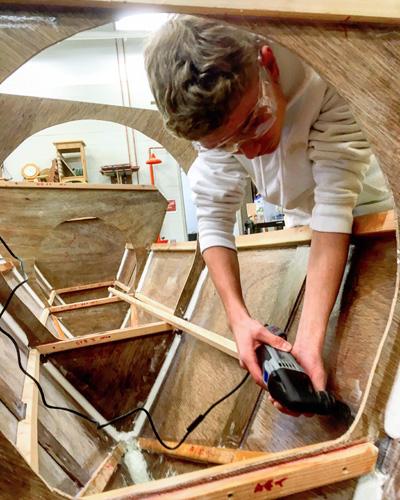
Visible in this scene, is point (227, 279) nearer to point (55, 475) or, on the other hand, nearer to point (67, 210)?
point (55, 475)

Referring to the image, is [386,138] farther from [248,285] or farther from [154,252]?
[154,252]

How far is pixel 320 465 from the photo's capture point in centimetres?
55

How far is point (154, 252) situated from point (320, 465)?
233 cm

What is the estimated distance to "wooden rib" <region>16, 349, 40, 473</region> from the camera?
2.24 feet

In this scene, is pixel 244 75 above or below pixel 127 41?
below

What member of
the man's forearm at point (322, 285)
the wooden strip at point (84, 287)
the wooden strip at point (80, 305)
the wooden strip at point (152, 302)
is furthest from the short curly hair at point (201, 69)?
the wooden strip at point (84, 287)

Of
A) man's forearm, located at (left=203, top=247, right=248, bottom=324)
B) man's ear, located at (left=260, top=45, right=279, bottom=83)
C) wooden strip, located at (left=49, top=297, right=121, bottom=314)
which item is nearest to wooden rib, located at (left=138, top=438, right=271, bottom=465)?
man's forearm, located at (left=203, top=247, right=248, bottom=324)

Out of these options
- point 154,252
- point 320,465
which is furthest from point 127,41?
point 320,465

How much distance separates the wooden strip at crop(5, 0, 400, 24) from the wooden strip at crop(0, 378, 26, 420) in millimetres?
757

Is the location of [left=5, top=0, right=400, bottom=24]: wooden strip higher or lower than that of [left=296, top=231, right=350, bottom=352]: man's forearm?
higher

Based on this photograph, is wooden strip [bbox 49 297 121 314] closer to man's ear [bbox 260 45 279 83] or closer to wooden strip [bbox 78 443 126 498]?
wooden strip [bbox 78 443 126 498]

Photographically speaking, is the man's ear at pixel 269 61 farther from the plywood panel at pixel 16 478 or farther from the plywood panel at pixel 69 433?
the plywood panel at pixel 69 433

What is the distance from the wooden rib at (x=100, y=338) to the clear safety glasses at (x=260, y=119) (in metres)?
0.93

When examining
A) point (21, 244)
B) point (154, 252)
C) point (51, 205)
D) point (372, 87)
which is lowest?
point (154, 252)
